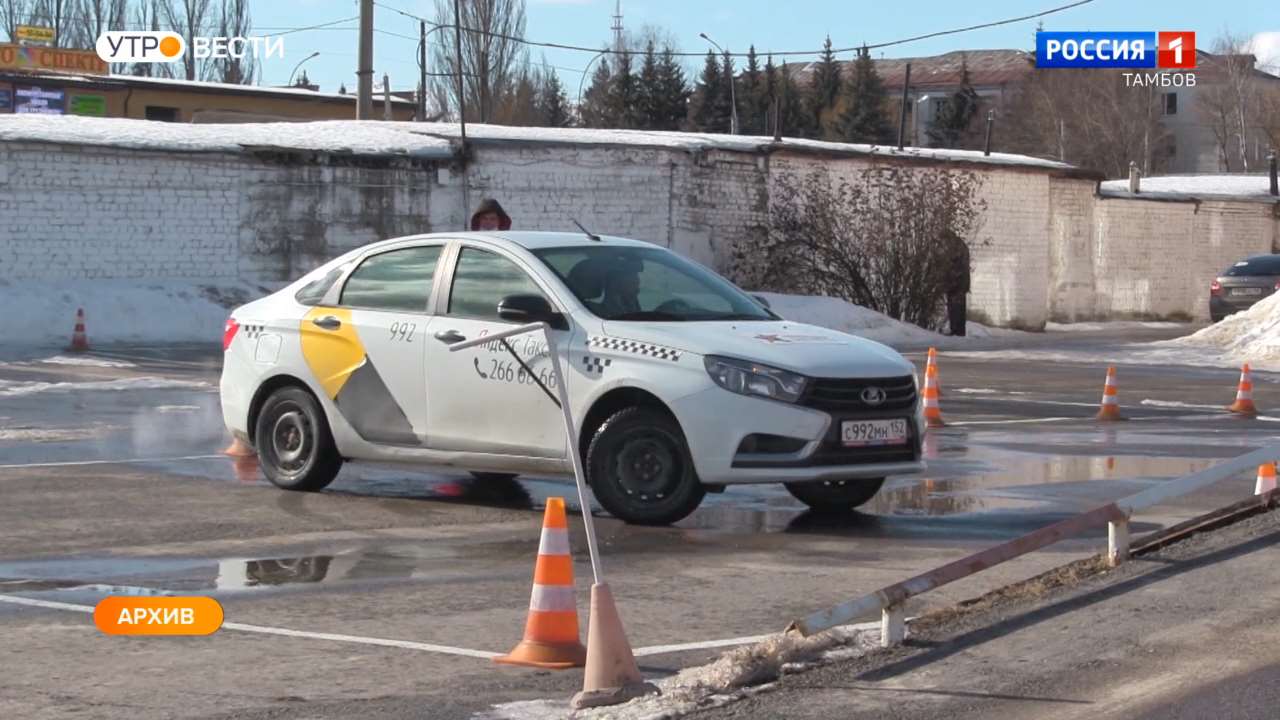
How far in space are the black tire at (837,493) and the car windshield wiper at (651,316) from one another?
46.6 inches

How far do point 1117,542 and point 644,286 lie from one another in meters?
3.39

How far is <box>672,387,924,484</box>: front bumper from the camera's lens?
9.26 m

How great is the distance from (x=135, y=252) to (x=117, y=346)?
14.7 ft

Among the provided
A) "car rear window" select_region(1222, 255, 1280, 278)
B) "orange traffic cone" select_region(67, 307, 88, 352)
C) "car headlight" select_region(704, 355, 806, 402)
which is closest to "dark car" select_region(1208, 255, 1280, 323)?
"car rear window" select_region(1222, 255, 1280, 278)

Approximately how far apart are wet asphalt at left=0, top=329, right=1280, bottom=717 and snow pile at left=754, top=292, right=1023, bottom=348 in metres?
18.5

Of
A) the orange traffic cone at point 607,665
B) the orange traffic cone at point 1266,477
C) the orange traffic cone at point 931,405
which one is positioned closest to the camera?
the orange traffic cone at point 607,665

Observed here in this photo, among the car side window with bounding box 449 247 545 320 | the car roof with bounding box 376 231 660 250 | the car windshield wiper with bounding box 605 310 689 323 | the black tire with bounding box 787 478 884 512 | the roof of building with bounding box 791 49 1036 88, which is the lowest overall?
the black tire with bounding box 787 478 884 512

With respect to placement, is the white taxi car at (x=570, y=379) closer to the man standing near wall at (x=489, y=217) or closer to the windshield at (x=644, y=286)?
the windshield at (x=644, y=286)

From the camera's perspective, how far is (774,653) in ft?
19.9

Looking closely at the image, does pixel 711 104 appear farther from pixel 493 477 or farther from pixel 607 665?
pixel 607 665

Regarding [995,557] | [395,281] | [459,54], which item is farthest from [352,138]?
[459,54]

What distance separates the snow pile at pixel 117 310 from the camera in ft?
93.1

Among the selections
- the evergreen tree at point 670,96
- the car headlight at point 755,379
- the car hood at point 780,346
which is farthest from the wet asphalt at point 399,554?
the evergreen tree at point 670,96

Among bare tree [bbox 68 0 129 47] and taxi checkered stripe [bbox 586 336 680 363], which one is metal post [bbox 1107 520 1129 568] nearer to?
taxi checkered stripe [bbox 586 336 680 363]
